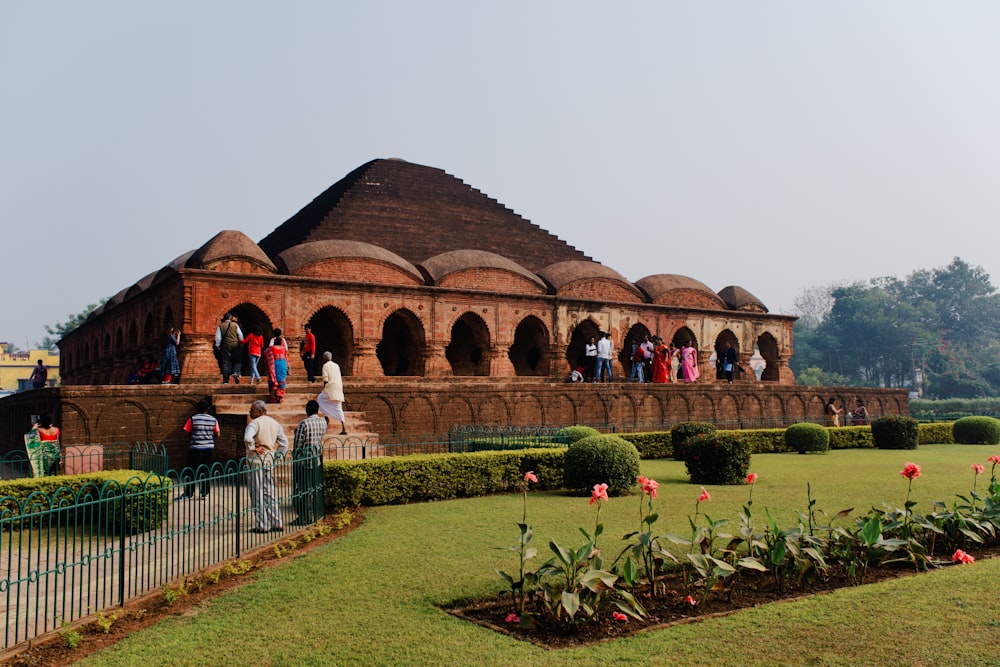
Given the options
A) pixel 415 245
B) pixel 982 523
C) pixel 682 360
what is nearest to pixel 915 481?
pixel 982 523

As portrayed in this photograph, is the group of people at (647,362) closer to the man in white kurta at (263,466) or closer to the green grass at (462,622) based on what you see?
the man in white kurta at (263,466)

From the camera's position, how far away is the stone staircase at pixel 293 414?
11812 millimetres

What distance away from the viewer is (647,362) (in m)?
20.8

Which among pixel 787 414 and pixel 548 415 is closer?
pixel 548 415

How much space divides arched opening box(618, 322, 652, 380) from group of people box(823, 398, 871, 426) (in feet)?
18.2

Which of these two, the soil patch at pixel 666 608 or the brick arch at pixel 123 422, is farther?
the brick arch at pixel 123 422

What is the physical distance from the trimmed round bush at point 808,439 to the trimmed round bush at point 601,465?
326 inches

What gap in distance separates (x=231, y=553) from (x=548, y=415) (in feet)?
Answer: 37.1

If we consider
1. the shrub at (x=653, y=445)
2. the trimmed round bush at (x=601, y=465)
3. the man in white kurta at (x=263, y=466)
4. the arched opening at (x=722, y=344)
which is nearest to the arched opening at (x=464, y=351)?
the shrub at (x=653, y=445)

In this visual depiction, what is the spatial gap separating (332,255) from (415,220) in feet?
20.7

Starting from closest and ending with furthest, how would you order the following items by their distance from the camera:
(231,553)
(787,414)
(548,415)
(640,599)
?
(640,599) < (231,553) < (548,415) < (787,414)

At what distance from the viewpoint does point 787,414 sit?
Result: 22.1m

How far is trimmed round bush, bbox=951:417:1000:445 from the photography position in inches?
790

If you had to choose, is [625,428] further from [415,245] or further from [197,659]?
[197,659]
